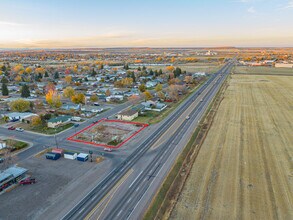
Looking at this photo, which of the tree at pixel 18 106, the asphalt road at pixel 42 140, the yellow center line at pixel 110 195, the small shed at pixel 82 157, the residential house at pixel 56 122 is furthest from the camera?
the tree at pixel 18 106

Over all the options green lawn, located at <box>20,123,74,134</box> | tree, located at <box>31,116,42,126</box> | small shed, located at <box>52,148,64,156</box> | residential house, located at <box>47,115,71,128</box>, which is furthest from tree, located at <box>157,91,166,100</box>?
small shed, located at <box>52,148,64,156</box>

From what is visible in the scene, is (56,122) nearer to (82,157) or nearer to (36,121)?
(36,121)

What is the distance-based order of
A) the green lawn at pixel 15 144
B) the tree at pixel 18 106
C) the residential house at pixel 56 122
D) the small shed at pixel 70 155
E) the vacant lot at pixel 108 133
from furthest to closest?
the tree at pixel 18 106, the residential house at pixel 56 122, the vacant lot at pixel 108 133, the green lawn at pixel 15 144, the small shed at pixel 70 155

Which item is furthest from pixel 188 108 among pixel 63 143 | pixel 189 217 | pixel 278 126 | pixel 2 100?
pixel 2 100

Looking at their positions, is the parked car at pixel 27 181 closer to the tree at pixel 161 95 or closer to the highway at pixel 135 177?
the highway at pixel 135 177

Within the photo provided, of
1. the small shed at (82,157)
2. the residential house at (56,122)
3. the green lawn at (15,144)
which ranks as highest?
the residential house at (56,122)

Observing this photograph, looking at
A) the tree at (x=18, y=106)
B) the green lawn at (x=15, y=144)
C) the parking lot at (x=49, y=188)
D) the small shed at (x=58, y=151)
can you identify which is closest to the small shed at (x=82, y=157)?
the parking lot at (x=49, y=188)

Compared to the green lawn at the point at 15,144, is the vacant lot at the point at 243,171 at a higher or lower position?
higher
